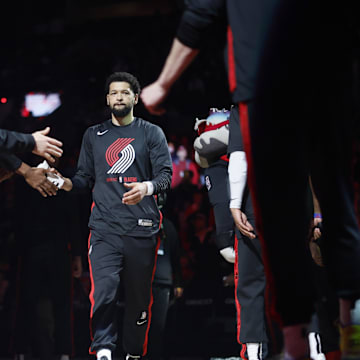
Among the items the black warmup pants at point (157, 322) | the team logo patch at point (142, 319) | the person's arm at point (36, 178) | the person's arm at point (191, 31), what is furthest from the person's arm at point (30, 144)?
the black warmup pants at point (157, 322)

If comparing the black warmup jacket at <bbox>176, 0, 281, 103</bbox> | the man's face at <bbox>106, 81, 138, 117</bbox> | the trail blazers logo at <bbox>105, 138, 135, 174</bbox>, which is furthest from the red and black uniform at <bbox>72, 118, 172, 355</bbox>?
the black warmup jacket at <bbox>176, 0, 281, 103</bbox>

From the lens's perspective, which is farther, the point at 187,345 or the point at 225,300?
the point at 225,300

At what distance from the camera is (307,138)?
70.3 inches

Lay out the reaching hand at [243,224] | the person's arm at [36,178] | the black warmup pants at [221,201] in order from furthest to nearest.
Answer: the black warmup pants at [221,201]
the person's arm at [36,178]
the reaching hand at [243,224]

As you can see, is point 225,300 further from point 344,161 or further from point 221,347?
point 344,161

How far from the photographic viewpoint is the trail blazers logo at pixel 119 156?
12.7 feet

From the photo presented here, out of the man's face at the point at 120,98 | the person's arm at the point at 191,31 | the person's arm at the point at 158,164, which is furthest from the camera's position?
the man's face at the point at 120,98

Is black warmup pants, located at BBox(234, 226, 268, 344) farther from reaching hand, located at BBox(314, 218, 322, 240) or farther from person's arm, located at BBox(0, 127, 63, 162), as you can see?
person's arm, located at BBox(0, 127, 63, 162)

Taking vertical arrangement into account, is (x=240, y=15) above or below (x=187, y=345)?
above

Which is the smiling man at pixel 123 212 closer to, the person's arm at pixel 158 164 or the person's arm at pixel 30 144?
the person's arm at pixel 158 164

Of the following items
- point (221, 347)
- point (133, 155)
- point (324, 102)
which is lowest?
point (221, 347)

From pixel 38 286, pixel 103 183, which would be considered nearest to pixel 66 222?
pixel 38 286

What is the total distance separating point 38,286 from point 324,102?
346cm

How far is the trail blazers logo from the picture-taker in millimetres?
3857
